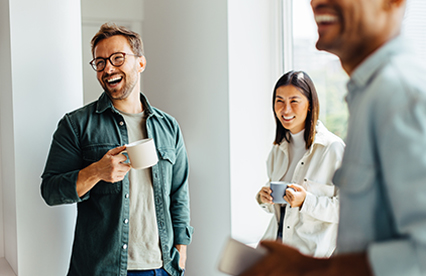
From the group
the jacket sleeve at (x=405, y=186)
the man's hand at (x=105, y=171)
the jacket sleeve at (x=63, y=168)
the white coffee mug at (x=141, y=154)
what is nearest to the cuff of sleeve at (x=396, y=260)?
the jacket sleeve at (x=405, y=186)

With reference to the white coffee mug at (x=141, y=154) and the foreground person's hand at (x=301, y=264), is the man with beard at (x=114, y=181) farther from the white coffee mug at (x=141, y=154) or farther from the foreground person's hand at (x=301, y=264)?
the foreground person's hand at (x=301, y=264)

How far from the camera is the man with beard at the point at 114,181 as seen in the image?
1.46 m

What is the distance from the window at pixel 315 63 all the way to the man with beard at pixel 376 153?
1436 mm

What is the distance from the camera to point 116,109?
1.63 meters

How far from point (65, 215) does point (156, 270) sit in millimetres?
520

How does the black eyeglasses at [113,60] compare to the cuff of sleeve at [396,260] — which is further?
the black eyeglasses at [113,60]

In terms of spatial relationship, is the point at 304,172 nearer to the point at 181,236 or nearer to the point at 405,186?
the point at 181,236

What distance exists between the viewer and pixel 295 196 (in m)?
1.40

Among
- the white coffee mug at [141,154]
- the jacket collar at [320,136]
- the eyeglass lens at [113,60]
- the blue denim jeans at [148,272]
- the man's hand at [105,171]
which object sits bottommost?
the blue denim jeans at [148,272]

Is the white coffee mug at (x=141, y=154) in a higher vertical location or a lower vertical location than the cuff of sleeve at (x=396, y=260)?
higher

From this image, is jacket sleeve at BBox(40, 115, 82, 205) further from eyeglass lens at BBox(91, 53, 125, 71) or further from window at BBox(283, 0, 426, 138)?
window at BBox(283, 0, 426, 138)

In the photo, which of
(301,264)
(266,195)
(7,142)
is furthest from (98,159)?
(301,264)

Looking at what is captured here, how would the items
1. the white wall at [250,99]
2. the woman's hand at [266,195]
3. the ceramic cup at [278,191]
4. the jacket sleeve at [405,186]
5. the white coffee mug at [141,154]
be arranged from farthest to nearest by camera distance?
the white wall at [250,99] < the woman's hand at [266,195] < the ceramic cup at [278,191] < the white coffee mug at [141,154] < the jacket sleeve at [405,186]

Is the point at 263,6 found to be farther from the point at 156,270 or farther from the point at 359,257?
the point at 359,257
